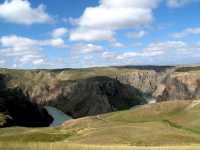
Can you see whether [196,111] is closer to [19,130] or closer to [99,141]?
[19,130]

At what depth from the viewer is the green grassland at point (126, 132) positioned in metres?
47.8

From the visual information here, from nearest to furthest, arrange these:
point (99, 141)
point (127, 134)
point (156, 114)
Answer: point (99, 141) → point (127, 134) → point (156, 114)

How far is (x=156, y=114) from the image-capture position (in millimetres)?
163000

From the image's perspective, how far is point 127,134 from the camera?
9781cm

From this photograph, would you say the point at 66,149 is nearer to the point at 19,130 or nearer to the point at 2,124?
the point at 19,130

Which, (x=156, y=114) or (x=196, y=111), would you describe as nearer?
(x=196, y=111)

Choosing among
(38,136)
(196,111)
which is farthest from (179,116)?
(38,136)

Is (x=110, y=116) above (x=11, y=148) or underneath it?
underneath

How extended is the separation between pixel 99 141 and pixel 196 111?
219 feet

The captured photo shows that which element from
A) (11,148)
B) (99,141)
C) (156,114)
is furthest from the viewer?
(156,114)

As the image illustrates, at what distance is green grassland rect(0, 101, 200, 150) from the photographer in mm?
47844

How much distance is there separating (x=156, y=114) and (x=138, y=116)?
22.6 ft

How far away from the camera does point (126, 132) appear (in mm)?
100250

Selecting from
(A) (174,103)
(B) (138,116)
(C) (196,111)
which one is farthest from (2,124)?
(C) (196,111)
